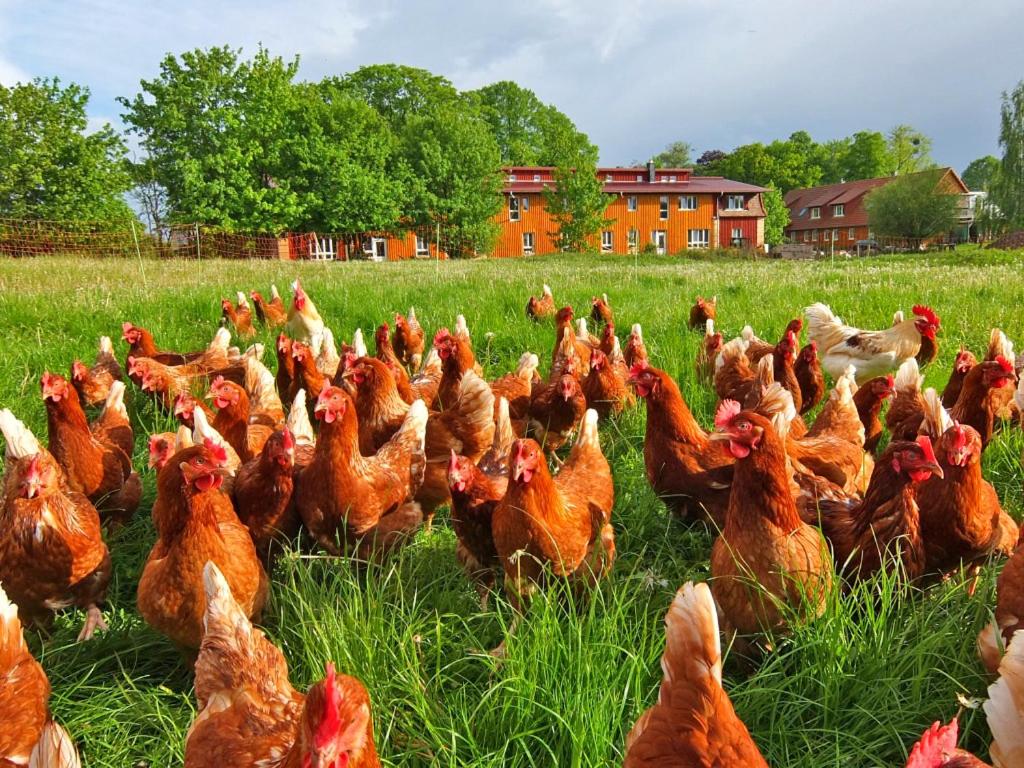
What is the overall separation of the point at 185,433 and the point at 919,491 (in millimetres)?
3625

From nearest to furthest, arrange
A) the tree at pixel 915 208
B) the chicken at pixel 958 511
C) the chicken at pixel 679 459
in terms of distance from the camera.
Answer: the chicken at pixel 958 511 < the chicken at pixel 679 459 < the tree at pixel 915 208

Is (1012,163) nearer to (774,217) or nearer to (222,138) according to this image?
(774,217)

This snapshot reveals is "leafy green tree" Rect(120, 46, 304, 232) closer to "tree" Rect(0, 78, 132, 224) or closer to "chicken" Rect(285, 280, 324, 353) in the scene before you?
"tree" Rect(0, 78, 132, 224)

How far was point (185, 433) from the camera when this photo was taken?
3.28 metres

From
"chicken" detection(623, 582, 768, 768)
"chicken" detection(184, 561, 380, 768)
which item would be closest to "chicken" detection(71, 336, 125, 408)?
"chicken" detection(184, 561, 380, 768)

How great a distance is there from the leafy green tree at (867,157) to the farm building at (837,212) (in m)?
8.22

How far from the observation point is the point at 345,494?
2930mm

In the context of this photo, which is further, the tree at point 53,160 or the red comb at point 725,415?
the tree at point 53,160

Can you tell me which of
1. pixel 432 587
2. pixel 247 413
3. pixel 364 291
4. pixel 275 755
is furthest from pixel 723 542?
pixel 364 291

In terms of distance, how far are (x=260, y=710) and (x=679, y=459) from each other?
2270 millimetres

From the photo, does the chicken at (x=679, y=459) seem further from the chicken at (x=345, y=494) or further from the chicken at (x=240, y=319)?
the chicken at (x=240, y=319)

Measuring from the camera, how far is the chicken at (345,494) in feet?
9.65

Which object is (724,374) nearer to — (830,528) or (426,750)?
(830,528)

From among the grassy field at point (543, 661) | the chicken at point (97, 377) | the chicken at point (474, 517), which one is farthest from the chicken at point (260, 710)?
the chicken at point (97, 377)
